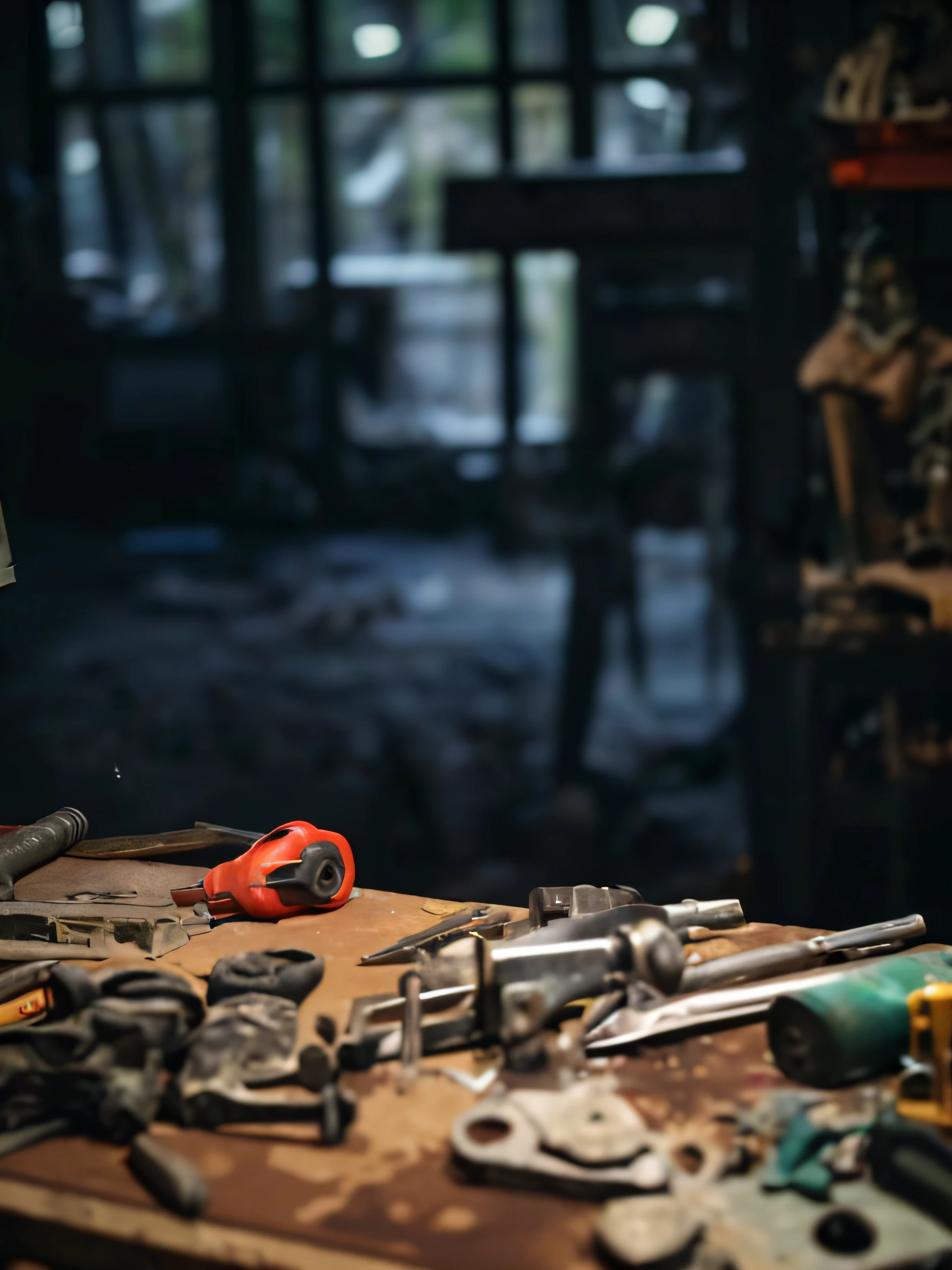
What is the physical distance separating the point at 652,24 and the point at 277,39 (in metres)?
2.48

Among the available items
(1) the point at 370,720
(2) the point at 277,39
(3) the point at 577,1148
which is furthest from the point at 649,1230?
(2) the point at 277,39

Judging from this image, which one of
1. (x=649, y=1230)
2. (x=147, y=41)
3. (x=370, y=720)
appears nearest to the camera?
(x=649, y=1230)

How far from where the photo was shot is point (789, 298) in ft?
10.7

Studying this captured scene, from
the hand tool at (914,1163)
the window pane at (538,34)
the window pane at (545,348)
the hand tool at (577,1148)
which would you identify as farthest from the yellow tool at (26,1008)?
the window pane at (538,34)

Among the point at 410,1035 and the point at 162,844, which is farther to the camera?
the point at 162,844

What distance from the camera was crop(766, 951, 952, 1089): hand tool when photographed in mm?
1004

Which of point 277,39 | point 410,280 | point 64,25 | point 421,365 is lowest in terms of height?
point 421,365

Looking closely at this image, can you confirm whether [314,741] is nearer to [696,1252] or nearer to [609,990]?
[609,990]

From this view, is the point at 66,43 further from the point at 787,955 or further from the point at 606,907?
the point at 787,955

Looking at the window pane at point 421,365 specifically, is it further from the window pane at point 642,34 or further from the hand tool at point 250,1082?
the hand tool at point 250,1082

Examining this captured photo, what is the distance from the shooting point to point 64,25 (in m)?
8.24

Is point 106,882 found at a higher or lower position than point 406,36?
lower

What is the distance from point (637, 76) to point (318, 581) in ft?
12.0

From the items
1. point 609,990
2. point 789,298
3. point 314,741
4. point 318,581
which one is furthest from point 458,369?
point 609,990
